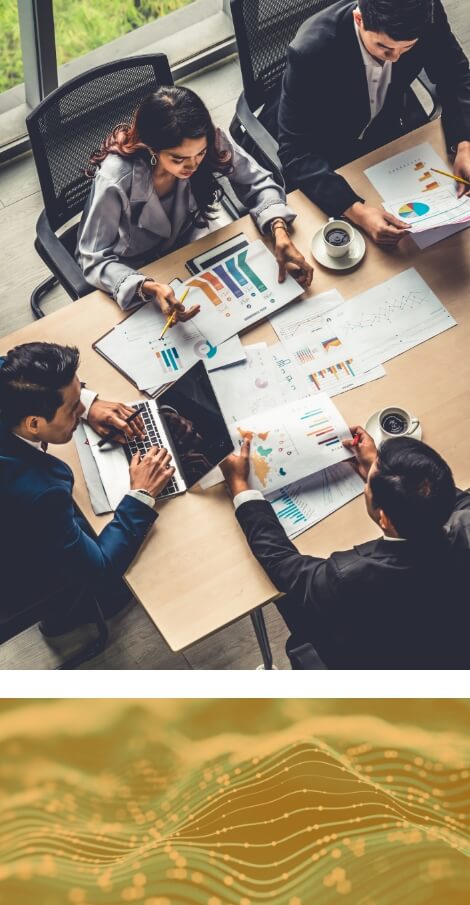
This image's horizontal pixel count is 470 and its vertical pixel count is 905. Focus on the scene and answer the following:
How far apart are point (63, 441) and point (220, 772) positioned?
3.87ft

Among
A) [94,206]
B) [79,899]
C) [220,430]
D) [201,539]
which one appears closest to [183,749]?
[79,899]

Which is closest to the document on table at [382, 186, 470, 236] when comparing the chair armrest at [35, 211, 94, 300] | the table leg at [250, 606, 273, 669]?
the chair armrest at [35, 211, 94, 300]

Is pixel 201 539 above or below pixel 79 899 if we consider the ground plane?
below

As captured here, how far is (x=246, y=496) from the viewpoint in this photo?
173 centimetres

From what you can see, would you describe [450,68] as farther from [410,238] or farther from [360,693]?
[360,693]

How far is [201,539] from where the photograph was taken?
69.0 inches

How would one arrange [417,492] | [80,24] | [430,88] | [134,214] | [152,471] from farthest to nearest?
[80,24] → [430,88] → [134,214] → [152,471] → [417,492]

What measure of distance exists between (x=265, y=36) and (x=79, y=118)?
0.65 metres

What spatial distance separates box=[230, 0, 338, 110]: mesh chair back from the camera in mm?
2197

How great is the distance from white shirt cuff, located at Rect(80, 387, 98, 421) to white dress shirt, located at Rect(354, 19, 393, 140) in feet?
3.98

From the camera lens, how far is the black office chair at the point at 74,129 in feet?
6.65

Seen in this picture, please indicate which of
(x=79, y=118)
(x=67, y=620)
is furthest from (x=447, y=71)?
(x=67, y=620)

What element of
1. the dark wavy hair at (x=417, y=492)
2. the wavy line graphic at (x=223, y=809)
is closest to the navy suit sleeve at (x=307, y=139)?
the dark wavy hair at (x=417, y=492)

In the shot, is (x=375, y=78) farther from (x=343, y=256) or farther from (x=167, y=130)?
(x=167, y=130)
